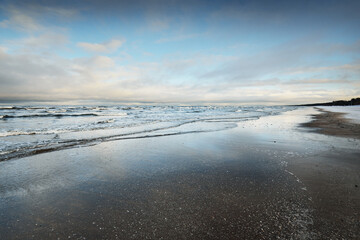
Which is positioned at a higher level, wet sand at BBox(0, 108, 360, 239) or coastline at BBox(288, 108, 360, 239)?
coastline at BBox(288, 108, 360, 239)

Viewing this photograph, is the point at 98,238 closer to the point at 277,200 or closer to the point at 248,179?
the point at 277,200

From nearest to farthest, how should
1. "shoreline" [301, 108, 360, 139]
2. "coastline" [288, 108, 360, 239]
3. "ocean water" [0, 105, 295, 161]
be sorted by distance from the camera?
"coastline" [288, 108, 360, 239]
"ocean water" [0, 105, 295, 161]
"shoreline" [301, 108, 360, 139]

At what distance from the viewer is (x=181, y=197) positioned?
11.9 ft

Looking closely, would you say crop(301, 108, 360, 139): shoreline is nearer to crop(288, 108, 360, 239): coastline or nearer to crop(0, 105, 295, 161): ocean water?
crop(288, 108, 360, 239): coastline

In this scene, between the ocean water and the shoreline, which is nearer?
the ocean water

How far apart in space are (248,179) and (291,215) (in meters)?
1.52

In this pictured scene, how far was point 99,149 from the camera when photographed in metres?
7.66

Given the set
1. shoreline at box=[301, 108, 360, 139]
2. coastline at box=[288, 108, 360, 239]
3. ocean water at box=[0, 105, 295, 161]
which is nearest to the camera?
coastline at box=[288, 108, 360, 239]

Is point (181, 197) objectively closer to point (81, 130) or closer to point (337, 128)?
point (81, 130)

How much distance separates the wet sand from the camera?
2660 millimetres

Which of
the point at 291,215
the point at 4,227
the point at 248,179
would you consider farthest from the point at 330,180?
the point at 4,227

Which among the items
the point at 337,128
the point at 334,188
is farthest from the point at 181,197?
the point at 337,128

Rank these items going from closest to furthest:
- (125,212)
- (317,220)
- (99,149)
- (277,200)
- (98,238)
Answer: (98,238) → (317,220) → (125,212) → (277,200) → (99,149)

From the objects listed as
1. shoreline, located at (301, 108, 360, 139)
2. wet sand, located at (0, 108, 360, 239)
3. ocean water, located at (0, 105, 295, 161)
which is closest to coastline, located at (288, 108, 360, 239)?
wet sand, located at (0, 108, 360, 239)
